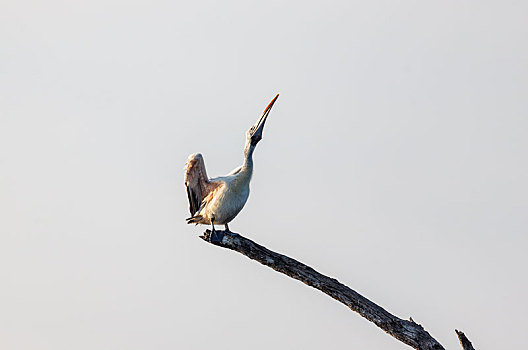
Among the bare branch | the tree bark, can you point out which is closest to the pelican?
the tree bark

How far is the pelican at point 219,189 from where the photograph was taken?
15.1 m

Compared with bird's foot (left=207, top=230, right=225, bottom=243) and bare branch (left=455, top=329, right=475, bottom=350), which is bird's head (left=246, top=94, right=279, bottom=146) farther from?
bare branch (left=455, top=329, right=475, bottom=350)

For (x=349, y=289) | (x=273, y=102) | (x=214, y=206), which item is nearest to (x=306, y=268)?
(x=349, y=289)

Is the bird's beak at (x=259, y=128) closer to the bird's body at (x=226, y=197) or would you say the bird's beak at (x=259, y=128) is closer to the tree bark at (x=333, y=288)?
the bird's body at (x=226, y=197)

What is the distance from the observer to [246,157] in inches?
605

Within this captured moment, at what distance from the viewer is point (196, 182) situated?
15766mm

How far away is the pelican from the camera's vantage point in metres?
15.1

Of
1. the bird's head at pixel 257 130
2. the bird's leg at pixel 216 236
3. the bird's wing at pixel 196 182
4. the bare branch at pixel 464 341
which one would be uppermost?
the bird's head at pixel 257 130

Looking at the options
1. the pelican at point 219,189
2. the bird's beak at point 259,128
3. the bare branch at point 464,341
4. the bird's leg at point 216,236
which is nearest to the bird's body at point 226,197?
the pelican at point 219,189

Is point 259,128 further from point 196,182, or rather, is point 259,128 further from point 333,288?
point 333,288

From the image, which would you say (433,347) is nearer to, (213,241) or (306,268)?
(306,268)

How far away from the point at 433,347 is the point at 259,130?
4309 millimetres

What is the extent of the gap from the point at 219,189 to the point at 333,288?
235 centimetres

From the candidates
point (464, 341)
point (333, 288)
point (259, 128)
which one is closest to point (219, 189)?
point (259, 128)
